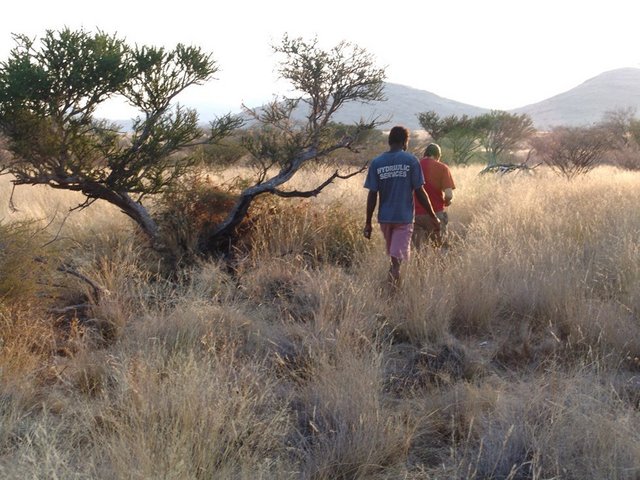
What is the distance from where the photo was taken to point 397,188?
20.8ft

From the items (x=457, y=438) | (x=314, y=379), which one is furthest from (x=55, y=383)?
(x=457, y=438)

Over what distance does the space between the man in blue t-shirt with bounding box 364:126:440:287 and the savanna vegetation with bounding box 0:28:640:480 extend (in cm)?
30

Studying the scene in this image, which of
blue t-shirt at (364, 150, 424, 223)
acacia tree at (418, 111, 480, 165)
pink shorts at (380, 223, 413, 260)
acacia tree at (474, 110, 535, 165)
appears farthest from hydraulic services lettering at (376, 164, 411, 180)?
acacia tree at (474, 110, 535, 165)

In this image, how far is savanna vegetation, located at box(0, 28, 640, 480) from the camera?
320cm

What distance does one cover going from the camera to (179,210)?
8312 millimetres

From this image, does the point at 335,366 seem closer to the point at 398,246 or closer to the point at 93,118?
the point at 398,246

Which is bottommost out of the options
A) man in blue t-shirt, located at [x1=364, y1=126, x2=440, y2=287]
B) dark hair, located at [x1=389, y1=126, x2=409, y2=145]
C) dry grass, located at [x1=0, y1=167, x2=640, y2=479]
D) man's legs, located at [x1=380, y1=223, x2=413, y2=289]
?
dry grass, located at [x1=0, y1=167, x2=640, y2=479]

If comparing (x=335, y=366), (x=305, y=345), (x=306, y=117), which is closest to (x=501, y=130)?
(x=306, y=117)

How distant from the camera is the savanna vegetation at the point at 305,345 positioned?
3.20 m

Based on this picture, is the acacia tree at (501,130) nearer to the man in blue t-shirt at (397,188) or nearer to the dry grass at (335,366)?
the dry grass at (335,366)

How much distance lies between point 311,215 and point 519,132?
29310 millimetres

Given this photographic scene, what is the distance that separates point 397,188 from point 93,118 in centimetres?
406

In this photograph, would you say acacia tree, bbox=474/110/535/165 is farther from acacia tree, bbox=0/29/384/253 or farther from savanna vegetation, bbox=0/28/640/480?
acacia tree, bbox=0/29/384/253

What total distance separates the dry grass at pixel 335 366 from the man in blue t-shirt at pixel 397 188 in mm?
296
